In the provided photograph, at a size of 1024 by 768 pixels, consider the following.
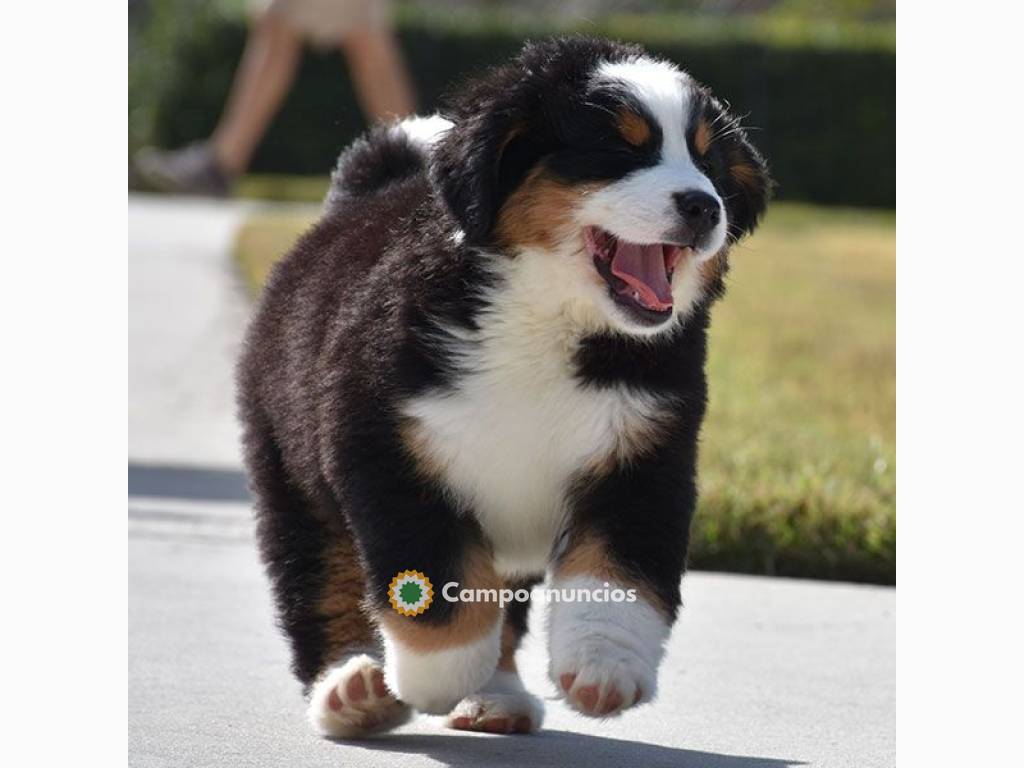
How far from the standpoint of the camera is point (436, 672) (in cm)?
441

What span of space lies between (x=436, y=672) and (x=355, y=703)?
1.10ft

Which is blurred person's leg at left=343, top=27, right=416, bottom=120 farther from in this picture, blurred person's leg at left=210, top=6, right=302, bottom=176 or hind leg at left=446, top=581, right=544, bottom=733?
hind leg at left=446, top=581, right=544, bottom=733

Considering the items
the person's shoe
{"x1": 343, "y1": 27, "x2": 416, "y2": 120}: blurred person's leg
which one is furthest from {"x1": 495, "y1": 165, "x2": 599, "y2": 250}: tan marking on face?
the person's shoe

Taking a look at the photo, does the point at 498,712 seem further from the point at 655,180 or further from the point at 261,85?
the point at 261,85

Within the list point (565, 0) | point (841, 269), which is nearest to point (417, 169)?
point (841, 269)

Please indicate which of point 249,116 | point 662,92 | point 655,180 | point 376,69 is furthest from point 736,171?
point 249,116

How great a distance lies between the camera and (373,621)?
4531 mm

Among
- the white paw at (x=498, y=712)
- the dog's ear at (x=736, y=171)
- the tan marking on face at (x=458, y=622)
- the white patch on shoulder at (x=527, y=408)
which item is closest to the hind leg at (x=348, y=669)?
the white paw at (x=498, y=712)

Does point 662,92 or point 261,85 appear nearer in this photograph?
point 662,92

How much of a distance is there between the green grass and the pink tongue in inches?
40.4

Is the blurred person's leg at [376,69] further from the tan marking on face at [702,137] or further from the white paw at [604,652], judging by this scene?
the white paw at [604,652]

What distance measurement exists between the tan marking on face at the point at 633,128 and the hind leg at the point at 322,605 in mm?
1102

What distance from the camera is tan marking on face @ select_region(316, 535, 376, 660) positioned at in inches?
191
